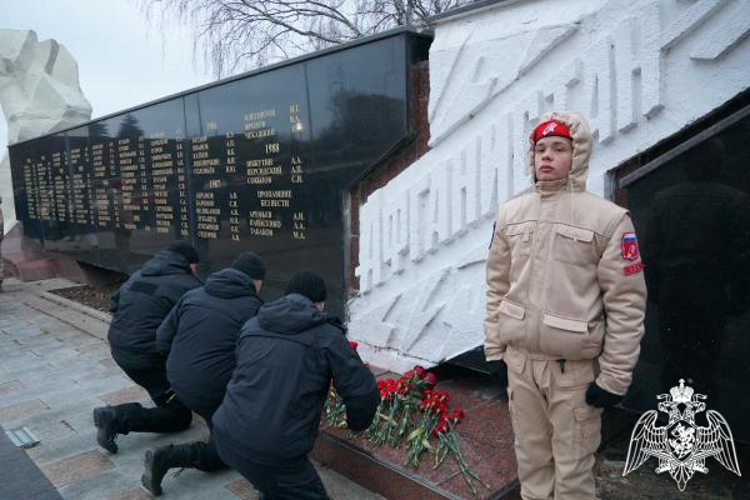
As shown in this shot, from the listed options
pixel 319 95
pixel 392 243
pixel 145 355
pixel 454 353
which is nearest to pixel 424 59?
pixel 319 95

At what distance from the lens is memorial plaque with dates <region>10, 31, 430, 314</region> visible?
386 cm

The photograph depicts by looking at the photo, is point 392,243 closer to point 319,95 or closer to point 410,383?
point 410,383

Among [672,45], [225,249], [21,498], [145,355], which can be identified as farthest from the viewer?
[225,249]

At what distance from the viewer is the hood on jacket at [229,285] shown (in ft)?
9.70

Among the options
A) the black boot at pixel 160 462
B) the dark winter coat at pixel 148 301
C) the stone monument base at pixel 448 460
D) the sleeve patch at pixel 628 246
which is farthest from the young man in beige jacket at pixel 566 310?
the dark winter coat at pixel 148 301

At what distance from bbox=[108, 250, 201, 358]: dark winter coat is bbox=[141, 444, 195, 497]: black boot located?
75cm

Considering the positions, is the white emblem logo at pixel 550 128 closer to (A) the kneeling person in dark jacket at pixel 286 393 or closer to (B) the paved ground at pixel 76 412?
(A) the kneeling person in dark jacket at pixel 286 393

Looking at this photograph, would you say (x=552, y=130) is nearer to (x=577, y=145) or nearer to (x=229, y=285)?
(x=577, y=145)

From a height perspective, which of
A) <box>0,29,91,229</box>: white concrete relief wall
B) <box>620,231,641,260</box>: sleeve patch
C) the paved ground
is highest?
<box>0,29,91,229</box>: white concrete relief wall

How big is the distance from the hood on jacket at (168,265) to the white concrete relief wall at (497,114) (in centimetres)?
124

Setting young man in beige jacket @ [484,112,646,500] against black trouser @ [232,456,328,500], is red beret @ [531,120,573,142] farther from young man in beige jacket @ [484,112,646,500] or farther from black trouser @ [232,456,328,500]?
black trouser @ [232,456,328,500]

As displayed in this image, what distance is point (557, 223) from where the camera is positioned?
2.02 m

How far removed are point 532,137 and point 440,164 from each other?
55.9 inches

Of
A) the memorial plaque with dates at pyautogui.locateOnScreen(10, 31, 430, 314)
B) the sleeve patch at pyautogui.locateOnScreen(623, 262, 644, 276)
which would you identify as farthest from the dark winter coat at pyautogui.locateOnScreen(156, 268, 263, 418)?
the sleeve patch at pyautogui.locateOnScreen(623, 262, 644, 276)
